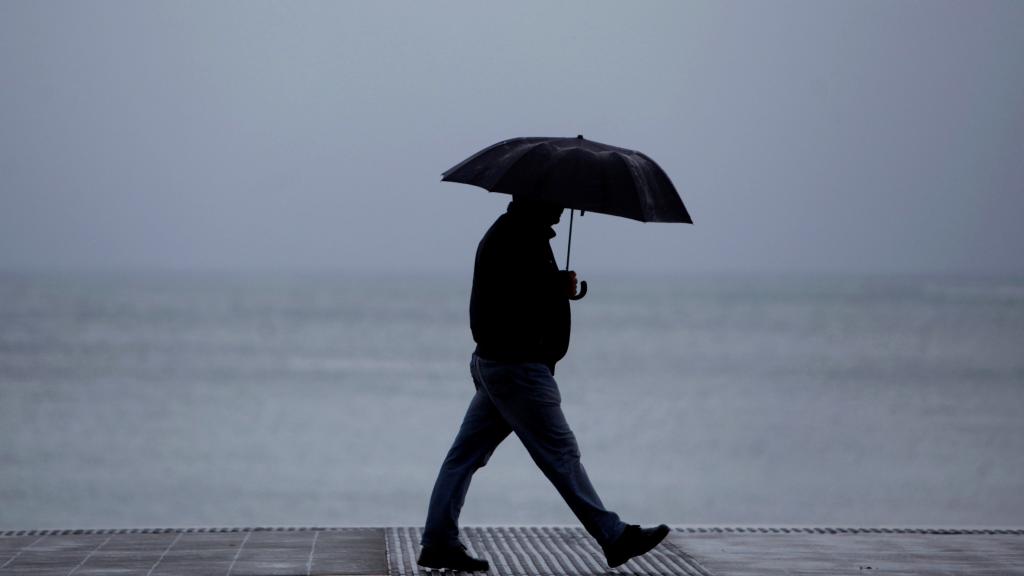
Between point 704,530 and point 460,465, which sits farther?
point 704,530

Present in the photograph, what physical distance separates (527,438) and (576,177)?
1014 mm

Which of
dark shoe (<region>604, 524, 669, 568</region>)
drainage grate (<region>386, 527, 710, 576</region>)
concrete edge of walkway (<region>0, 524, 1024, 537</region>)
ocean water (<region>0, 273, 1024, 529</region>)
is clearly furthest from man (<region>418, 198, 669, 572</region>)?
ocean water (<region>0, 273, 1024, 529</region>)

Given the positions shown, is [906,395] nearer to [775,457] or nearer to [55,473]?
[775,457]

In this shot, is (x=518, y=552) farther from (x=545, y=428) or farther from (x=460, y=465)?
(x=545, y=428)

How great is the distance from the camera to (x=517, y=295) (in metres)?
5.43

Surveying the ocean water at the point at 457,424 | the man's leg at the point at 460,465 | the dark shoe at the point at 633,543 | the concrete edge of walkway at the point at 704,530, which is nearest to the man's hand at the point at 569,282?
the man's leg at the point at 460,465

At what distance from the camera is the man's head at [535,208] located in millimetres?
5512

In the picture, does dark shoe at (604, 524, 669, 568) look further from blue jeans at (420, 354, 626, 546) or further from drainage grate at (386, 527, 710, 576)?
Result: drainage grate at (386, 527, 710, 576)

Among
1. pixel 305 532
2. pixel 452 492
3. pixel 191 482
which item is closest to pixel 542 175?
pixel 452 492

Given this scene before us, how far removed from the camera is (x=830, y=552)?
6102 millimetres

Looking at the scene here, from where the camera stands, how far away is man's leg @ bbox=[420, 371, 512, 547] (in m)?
5.59

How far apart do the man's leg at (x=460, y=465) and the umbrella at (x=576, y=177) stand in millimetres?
641

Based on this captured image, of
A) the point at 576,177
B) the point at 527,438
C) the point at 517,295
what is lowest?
the point at 527,438

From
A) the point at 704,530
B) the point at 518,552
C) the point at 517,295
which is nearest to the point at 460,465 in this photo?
the point at 518,552
